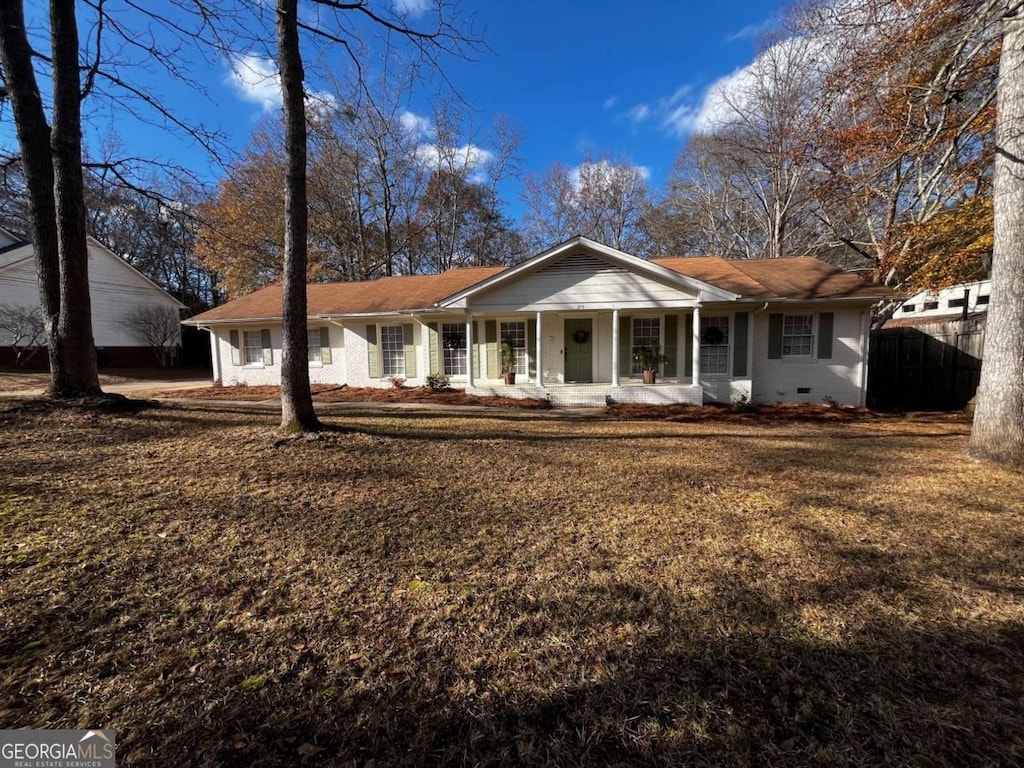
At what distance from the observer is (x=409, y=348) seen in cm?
1367

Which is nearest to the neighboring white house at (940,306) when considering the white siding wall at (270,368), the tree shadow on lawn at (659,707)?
the white siding wall at (270,368)

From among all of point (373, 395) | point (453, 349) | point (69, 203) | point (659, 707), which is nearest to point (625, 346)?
point (453, 349)

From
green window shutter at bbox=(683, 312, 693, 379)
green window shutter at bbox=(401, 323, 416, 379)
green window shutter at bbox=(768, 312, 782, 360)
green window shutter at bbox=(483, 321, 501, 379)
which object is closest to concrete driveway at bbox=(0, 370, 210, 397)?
green window shutter at bbox=(401, 323, 416, 379)

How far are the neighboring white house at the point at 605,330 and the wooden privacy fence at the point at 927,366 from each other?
2.45 meters

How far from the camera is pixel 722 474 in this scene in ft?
16.8

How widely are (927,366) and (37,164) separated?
20.2 m

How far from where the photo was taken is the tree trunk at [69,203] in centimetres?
649

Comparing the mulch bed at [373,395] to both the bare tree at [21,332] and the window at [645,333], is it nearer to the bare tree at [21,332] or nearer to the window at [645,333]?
the window at [645,333]

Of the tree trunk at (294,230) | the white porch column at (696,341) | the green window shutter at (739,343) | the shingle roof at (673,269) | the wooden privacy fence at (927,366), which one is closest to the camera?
the tree trunk at (294,230)

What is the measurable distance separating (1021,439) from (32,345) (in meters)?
28.4

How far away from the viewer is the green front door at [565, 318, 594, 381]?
12492mm

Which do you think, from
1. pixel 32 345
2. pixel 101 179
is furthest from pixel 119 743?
pixel 32 345

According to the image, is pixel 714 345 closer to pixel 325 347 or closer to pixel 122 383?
pixel 325 347

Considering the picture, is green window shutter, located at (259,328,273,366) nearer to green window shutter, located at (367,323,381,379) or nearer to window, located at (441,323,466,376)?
green window shutter, located at (367,323,381,379)
